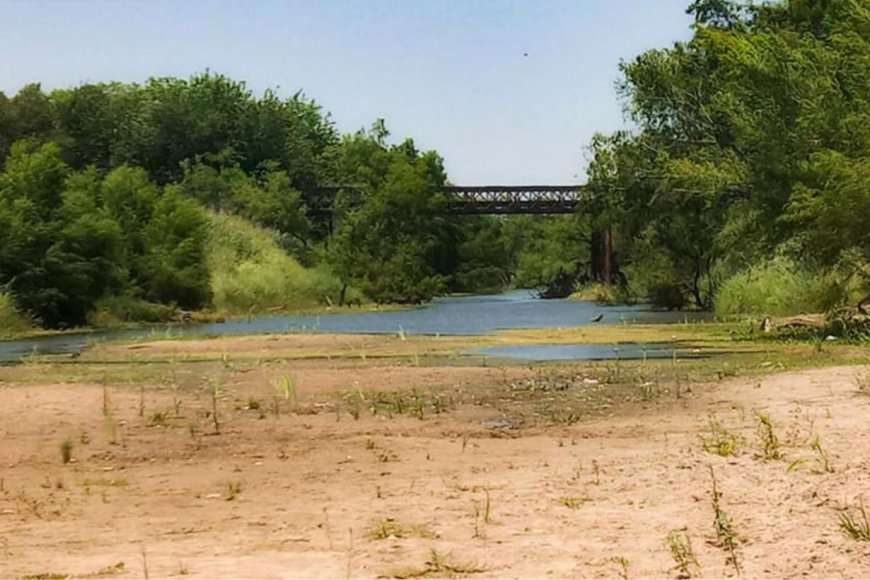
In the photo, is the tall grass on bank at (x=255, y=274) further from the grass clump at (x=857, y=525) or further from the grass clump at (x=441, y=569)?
the grass clump at (x=857, y=525)

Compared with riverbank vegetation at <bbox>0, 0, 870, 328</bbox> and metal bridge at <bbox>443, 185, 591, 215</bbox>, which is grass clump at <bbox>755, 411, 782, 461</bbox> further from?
metal bridge at <bbox>443, 185, 591, 215</bbox>

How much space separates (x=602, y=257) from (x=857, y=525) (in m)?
82.7

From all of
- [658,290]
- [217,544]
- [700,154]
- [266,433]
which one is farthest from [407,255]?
[217,544]

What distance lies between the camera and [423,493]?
1094 cm

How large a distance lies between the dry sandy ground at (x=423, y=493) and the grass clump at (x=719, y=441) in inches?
8.9

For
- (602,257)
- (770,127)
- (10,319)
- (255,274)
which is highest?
(770,127)

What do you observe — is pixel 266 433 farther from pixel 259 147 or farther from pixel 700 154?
pixel 259 147

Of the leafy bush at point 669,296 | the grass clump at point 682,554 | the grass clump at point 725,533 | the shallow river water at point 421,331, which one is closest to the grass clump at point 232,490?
the grass clump at point 682,554

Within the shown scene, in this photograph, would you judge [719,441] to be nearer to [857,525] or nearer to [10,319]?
[857,525]

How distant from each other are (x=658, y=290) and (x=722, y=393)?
150ft

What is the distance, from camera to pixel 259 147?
10181cm

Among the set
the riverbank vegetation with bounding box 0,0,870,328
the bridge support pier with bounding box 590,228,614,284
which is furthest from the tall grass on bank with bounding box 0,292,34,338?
the bridge support pier with bounding box 590,228,614,284

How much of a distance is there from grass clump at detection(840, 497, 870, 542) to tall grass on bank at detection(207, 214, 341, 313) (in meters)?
59.7

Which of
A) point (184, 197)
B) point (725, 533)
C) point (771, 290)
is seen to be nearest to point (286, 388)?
point (725, 533)
